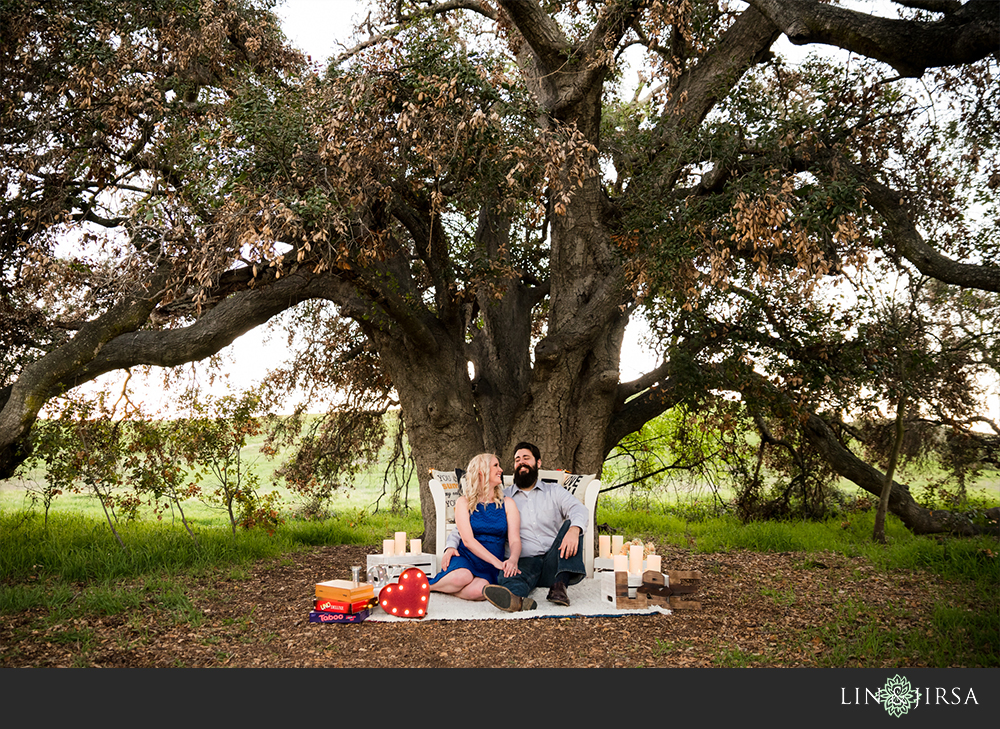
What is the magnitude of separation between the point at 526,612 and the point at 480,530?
66 cm

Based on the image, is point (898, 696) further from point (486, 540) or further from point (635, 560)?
point (486, 540)

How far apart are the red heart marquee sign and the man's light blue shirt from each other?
52 cm

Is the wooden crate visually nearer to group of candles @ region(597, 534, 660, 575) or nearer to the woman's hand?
group of candles @ region(597, 534, 660, 575)

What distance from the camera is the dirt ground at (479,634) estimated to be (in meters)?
3.91

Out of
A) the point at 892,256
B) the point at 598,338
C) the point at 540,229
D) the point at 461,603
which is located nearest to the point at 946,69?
the point at 892,256

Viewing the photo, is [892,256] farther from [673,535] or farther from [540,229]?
[673,535]

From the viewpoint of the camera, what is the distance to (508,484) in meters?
5.85

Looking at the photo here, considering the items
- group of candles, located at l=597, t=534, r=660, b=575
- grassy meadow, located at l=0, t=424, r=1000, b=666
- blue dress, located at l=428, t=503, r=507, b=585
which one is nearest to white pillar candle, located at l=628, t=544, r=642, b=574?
group of candles, located at l=597, t=534, r=660, b=575

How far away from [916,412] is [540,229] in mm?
4569

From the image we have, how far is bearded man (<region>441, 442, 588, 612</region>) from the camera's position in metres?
4.86

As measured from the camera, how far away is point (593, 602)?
16.6 ft

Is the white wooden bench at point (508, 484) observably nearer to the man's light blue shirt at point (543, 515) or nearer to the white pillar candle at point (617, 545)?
the white pillar candle at point (617, 545)

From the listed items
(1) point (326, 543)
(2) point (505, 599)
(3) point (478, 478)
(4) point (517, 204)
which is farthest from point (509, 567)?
(1) point (326, 543)

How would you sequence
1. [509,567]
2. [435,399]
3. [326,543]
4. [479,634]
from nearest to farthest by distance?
[479,634]
[509,567]
[435,399]
[326,543]
